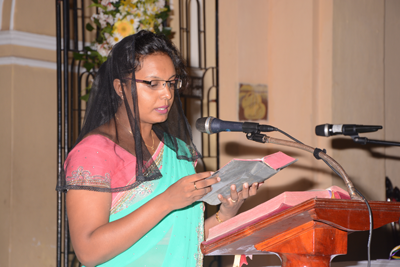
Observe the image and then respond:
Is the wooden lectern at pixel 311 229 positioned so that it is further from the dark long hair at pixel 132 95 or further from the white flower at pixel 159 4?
the white flower at pixel 159 4

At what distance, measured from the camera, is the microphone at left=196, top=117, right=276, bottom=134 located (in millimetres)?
1304

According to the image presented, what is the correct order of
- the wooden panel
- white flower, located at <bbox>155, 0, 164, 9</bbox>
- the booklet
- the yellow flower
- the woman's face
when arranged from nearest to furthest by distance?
the wooden panel < the booklet < the woman's face < the yellow flower < white flower, located at <bbox>155, 0, 164, 9</bbox>

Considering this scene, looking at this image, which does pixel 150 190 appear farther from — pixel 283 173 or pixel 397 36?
pixel 397 36

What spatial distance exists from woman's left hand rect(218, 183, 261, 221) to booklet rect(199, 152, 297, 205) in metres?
0.02

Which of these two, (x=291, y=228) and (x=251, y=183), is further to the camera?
(x=251, y=183)

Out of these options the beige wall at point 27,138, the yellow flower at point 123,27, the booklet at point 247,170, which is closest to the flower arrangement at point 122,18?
the yellow flower at point 123,27

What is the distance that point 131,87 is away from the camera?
59.3 inches

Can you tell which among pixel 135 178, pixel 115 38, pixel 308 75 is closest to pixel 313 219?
pixel 135 178

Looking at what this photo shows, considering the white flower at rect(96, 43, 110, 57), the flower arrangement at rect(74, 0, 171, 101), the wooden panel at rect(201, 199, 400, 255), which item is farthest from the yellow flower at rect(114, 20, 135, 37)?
the wooden panel at rect(201, 199, 400, 255)

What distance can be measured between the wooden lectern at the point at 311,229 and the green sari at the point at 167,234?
0.35m

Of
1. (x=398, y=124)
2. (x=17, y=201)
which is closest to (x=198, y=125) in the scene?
(x=17, y=201)

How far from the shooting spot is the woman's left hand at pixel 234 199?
1396 millimetres

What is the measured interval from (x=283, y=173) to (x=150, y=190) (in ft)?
7.51

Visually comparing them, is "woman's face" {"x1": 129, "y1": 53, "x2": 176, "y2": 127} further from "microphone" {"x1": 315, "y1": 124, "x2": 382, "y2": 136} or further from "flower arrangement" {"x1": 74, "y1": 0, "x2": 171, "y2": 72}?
"flower arrangement" {"x1": 74, "y1": 0, "x2": 171, "y2": 72}
